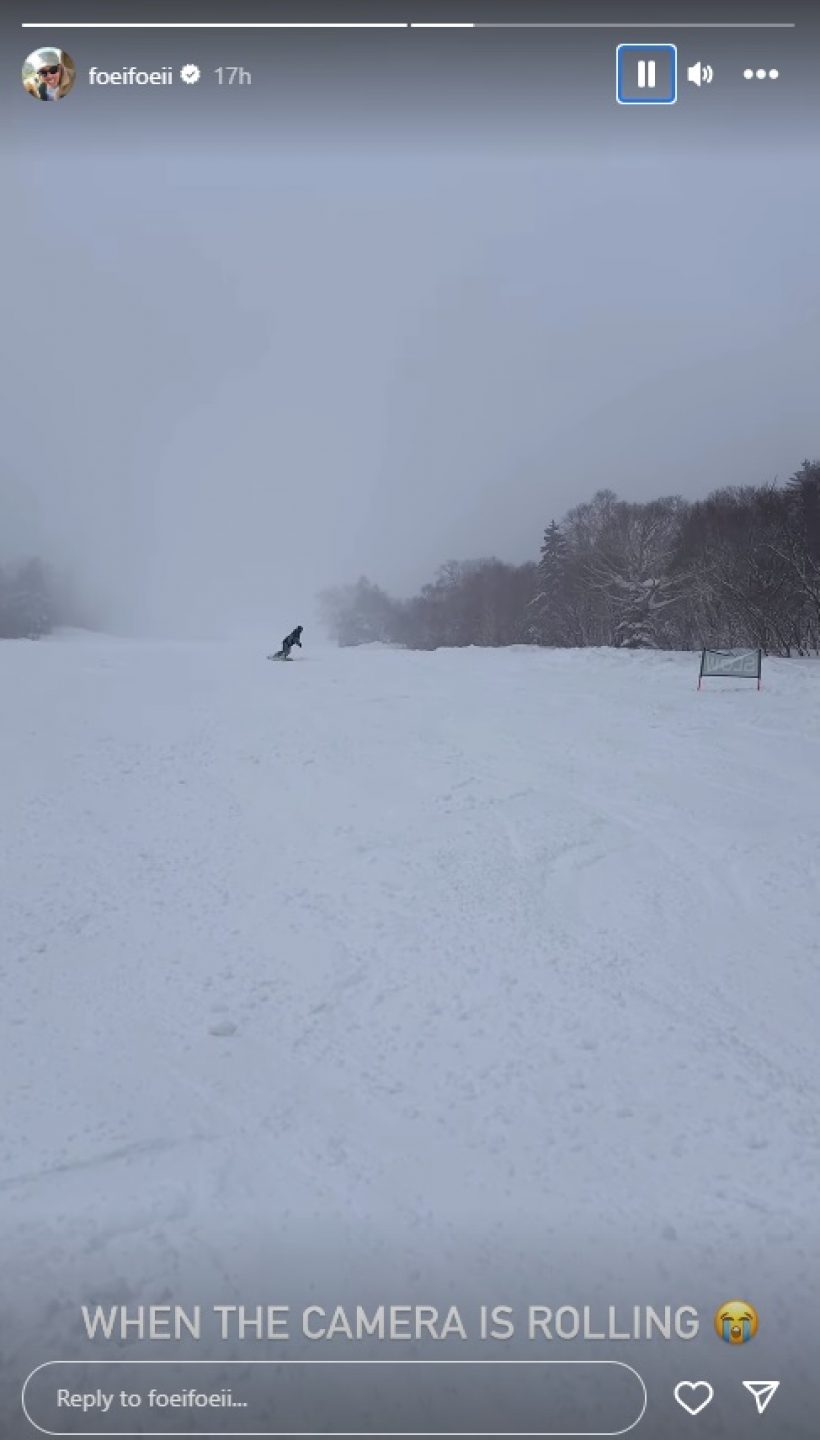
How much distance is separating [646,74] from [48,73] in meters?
3.09

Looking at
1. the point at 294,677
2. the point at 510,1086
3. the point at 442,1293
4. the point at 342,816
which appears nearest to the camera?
the point at 442,1293

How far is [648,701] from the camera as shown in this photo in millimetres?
14648

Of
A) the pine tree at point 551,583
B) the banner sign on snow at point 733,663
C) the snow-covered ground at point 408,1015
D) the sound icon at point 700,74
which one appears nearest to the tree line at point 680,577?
the pine tree at point 551,583

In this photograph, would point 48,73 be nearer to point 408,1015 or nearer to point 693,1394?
point 408,1015

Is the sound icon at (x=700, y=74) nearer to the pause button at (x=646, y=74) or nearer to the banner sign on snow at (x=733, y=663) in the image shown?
the pause button at (x=646, y=74)

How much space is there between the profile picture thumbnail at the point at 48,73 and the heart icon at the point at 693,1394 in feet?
21.3

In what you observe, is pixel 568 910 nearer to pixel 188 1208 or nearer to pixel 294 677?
pixel 188 1208

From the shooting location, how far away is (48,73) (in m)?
3.30

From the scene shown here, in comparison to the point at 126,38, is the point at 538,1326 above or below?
below

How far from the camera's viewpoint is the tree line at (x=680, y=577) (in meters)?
33.0

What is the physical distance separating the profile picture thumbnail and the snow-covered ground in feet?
19.1

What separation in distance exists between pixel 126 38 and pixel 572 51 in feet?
7.60

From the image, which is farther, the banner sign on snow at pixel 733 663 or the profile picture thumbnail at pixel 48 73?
the banner sign on snow at pixel 733 663

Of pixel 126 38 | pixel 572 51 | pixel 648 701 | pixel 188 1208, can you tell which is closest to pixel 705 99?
pixel 572 51
